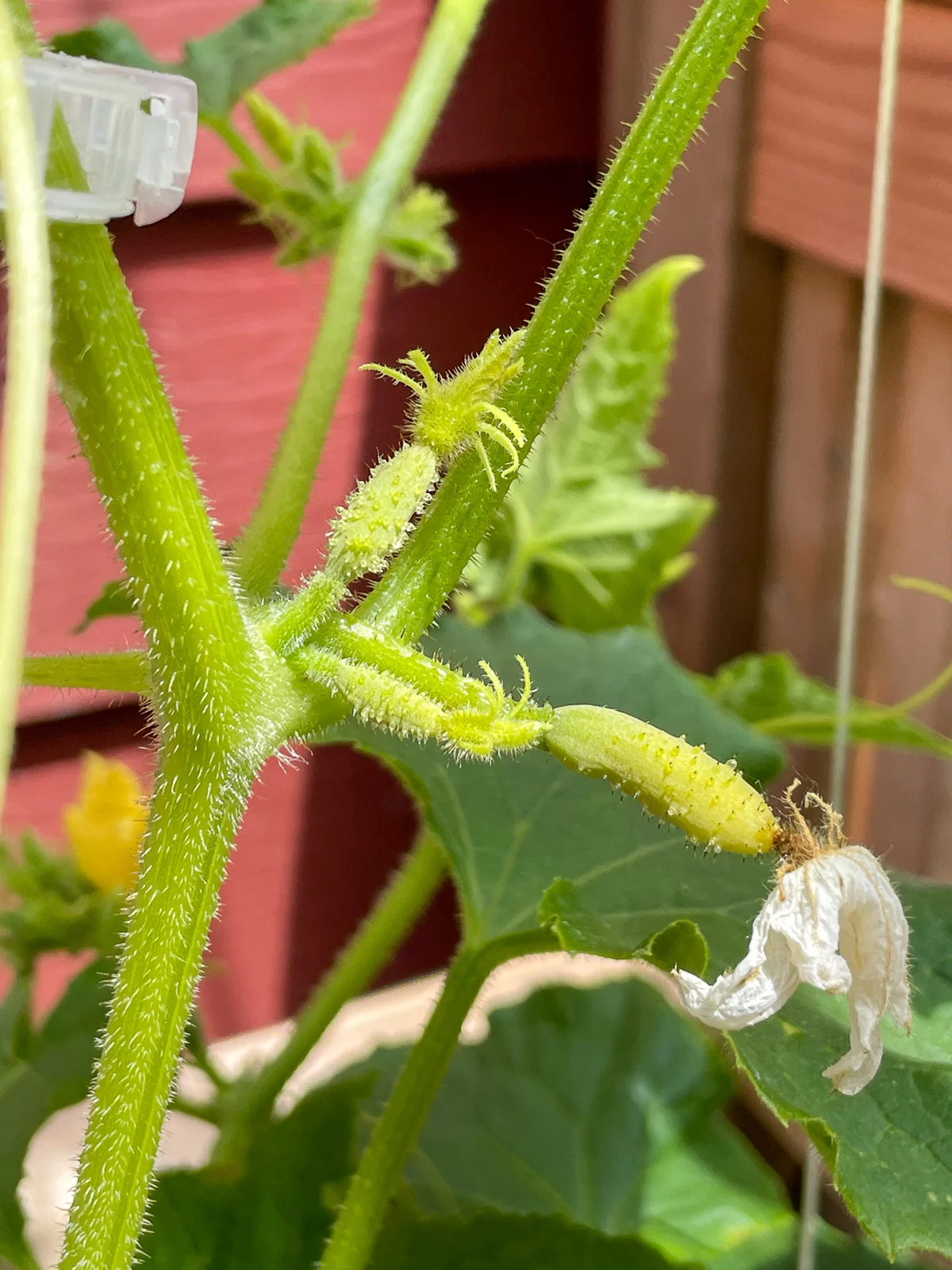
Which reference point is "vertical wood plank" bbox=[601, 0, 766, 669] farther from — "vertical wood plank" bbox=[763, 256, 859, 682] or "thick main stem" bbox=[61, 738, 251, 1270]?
"thick main stem" bbox=[61, 738, 251, 1270]

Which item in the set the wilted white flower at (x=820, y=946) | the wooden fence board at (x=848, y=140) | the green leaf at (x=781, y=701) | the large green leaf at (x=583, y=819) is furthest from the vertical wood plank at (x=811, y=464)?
the wilted white flower at (x=820, y=946)

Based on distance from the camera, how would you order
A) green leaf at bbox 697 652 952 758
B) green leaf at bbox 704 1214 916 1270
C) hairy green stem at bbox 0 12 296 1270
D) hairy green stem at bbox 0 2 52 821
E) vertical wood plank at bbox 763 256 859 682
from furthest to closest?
vertical wood plank at bbox 763 256 859 682
green leaf at bbox 697 652 952 758
green leaf at bbox 704 1214 916 1270
hairy green stem at bbox 0 12 296 1270
hairy green stem at bbox 0 2 52 821

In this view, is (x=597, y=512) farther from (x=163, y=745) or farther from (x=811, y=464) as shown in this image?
(x=163, y=745)

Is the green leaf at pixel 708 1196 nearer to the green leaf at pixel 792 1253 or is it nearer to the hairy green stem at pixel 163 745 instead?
the green leaf at pixel 792 1253

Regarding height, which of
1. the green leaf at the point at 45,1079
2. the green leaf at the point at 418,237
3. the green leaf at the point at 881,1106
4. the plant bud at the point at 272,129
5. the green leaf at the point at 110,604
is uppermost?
the plant bud at the point at 272,129

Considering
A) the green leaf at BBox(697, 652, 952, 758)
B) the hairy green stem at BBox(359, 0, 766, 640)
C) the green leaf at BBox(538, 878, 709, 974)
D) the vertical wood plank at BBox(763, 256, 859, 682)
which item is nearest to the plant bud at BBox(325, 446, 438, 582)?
the hairy green stem at BBox(359, 0, 766, 640)

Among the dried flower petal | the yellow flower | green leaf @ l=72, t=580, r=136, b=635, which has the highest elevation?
the dried flower petal
